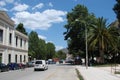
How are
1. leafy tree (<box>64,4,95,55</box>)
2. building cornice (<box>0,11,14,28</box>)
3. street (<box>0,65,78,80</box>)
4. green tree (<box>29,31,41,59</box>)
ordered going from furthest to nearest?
green tree (<box>29,31,41,59</box>) → leafy tree (<box>64,4,95,55</box>) → building cornice (<box>0,11,14,28</box>) → street (<box>0,65,78,80</box>)

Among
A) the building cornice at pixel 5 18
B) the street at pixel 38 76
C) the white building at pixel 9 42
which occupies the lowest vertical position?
the street at pixel 38 76

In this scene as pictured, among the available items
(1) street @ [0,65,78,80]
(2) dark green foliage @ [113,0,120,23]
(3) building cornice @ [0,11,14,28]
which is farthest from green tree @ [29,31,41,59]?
(1) street @ [0,65,78,80]

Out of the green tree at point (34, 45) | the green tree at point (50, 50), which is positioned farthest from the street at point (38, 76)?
the green tree at point (50, 50)

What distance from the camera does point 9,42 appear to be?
7019cm

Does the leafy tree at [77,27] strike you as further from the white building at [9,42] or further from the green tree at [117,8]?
the green tree at [117,8]

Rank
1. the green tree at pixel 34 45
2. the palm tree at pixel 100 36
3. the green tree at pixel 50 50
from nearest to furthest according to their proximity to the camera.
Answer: the palm tree at pixel 100 36, the green tree at pixel 34 45, the green tree at pixel 50 50

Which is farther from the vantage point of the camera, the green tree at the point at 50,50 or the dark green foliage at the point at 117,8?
the green tree at the point at 50,50

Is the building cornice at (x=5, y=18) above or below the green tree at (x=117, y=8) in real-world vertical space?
above

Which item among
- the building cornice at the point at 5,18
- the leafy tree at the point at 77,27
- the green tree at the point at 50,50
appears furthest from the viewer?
the green tree at the point at 50,50

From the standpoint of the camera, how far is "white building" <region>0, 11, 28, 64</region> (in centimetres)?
6378

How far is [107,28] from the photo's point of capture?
7325cm

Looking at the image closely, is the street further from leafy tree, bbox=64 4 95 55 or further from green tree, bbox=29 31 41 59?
green tree, bbox=29 31 41 59

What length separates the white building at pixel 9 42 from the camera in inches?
2511

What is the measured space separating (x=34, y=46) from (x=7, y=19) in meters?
60.9
